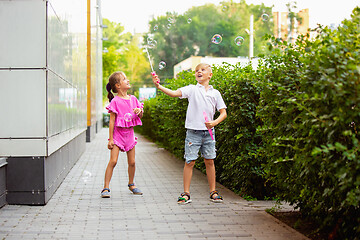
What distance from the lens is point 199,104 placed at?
699 cm

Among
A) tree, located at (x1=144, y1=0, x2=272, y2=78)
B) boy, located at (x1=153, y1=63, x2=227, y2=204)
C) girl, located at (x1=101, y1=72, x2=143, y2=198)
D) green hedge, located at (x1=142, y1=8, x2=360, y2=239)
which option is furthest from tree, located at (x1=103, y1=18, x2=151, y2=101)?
green hedge, located at (x1=142, y1=8, x2=360, y2=239)

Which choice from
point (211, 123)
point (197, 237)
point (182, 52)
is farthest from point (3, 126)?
point (182, 52)

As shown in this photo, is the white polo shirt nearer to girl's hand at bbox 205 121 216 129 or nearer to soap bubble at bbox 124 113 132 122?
girl's hand at bbox 205 121 216 129

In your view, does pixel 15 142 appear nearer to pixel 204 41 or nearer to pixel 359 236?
pixel 359 236

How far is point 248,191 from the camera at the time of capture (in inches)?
291

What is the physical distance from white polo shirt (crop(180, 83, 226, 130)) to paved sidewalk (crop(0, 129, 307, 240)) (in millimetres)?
1071

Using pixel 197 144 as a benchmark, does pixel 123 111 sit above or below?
above

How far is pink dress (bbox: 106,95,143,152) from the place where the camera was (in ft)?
25.1

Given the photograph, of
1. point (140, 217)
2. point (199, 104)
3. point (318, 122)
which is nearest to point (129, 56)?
point (199, 104)

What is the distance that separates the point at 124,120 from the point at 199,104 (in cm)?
128

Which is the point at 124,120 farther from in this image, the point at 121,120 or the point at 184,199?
the point at 184,199

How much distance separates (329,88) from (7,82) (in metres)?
4.35

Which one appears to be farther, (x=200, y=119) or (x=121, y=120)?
(x=121, y=120)

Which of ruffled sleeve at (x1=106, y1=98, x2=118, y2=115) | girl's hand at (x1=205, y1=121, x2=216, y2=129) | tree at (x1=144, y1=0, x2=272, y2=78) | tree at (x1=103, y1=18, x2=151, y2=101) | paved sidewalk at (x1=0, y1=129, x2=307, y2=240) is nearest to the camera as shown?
paved sidewalk at (x1=0, y1=129, x2=307, y2=240)
